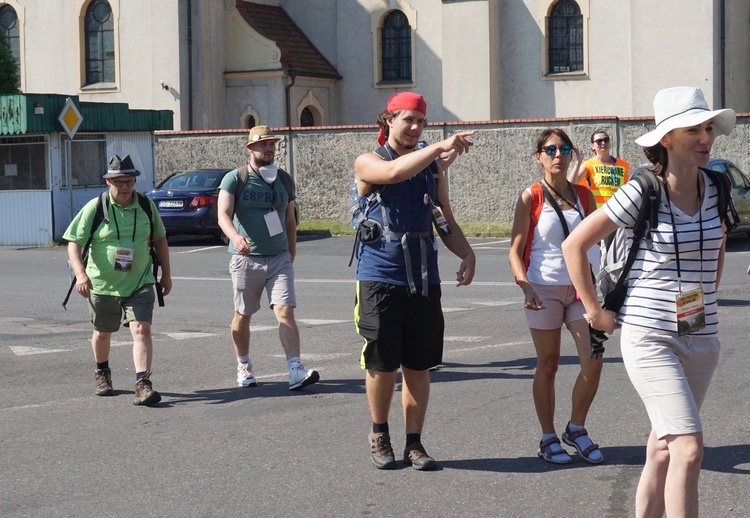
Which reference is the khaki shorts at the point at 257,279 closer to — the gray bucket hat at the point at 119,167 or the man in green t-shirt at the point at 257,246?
the man in green t-shirt at the point at 257,246

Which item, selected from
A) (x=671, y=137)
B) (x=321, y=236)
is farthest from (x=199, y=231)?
(x=671, y=137)

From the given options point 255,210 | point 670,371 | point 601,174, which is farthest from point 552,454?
point 601,174

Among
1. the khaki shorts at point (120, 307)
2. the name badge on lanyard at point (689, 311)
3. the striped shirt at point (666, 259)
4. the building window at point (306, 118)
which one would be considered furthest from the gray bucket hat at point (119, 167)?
the building window at point (306, 118)

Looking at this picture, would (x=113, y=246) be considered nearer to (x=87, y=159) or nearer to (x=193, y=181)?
(x=193, y=181)

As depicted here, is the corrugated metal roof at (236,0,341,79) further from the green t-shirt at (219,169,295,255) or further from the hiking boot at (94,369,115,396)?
the hiking boot at (94,369,115,396)

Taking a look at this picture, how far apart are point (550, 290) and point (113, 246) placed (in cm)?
364

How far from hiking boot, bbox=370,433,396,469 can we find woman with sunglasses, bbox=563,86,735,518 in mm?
2068

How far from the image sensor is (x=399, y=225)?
646cm

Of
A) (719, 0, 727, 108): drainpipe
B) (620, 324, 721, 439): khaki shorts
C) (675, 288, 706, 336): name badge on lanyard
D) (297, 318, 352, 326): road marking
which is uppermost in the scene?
(719, 0, 727, 108): drainpipe

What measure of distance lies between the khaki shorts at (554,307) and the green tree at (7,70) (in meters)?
32.0

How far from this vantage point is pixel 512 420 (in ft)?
25.5

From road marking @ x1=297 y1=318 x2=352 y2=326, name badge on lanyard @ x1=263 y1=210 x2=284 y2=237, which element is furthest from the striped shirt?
road marking @ x1=297 y1=318 x2=352 y2=326

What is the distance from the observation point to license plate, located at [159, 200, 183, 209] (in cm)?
2489

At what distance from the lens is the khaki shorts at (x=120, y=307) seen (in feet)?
29.4
